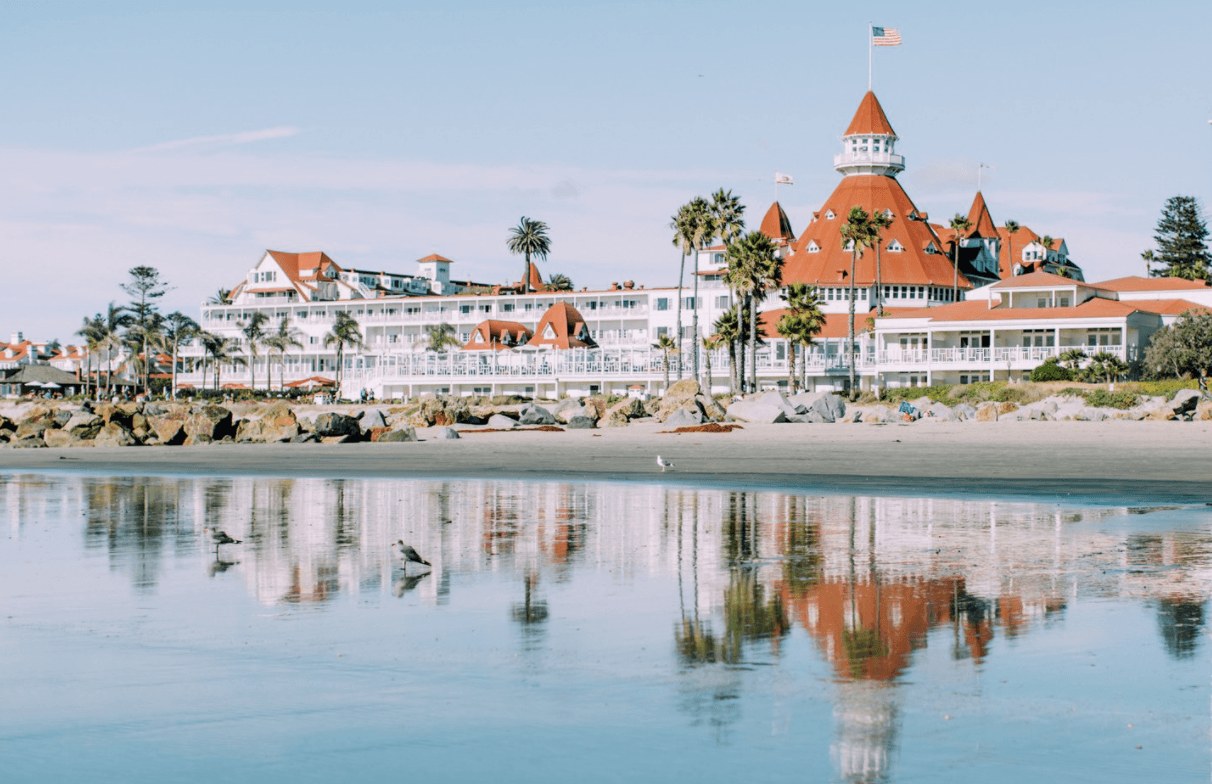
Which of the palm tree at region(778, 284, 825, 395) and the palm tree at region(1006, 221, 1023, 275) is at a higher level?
the palm tree at region(1006, 221, 1023, 275)

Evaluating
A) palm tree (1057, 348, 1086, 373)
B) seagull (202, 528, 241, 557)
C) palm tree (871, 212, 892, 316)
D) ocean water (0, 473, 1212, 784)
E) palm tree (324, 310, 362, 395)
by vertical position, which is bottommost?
ocean water (0, 473, 1212, 784)

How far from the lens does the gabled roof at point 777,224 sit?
12025 cm

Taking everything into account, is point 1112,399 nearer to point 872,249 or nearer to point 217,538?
point 872,249

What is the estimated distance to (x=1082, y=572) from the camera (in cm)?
1082

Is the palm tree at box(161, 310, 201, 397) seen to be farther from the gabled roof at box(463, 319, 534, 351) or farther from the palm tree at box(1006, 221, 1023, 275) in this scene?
the palm tree at box(1006, 221, 1023, 275)

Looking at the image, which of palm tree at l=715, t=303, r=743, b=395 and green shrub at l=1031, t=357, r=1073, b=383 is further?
palm tree at l=715, t=303, r=743, b=395

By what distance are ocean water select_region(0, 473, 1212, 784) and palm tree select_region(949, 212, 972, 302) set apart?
3377 inches

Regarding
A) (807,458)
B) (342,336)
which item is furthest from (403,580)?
(342,336)

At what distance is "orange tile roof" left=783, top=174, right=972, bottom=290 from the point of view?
314 ft

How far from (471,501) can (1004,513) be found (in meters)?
7.73

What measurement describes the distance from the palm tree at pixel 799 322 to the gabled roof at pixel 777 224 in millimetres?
38761

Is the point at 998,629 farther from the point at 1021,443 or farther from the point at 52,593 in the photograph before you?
the point at 1021,443

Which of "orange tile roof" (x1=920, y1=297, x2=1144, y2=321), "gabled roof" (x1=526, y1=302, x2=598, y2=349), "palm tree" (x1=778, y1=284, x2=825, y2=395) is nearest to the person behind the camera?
"orange tile roof" (x1=920, y1=297, x2=1144, y2=321)

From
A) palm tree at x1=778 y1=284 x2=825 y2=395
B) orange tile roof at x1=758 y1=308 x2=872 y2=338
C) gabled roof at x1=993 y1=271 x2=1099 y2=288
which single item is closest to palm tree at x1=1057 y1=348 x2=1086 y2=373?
gabled roof at x1=993 y1=271 x2=1099 y2=288
